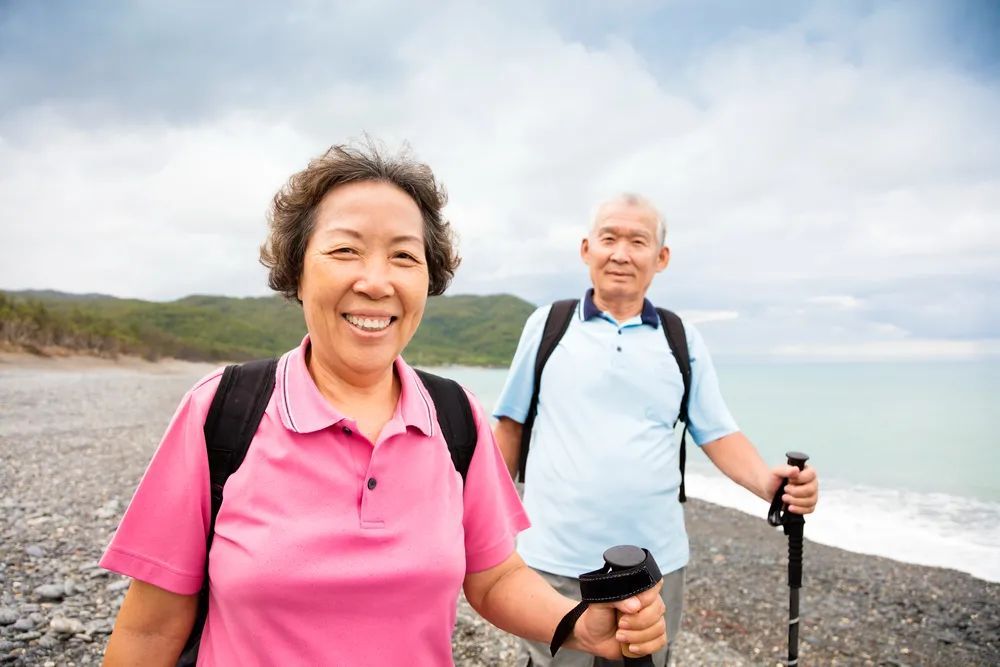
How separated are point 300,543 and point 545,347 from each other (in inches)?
96.8

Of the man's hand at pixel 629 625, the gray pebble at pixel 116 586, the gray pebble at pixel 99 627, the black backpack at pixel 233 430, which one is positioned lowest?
the gray pebble at pixel 116 586

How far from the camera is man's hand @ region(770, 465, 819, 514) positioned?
3398 millimetres

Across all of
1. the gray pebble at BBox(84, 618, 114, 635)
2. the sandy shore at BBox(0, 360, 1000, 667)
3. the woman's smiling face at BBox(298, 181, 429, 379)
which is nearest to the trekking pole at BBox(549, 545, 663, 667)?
the woman's smiling face at BBox(298, 181, 429, 379)

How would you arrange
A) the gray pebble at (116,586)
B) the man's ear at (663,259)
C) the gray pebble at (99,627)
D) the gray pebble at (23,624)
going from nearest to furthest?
the man's ear at (663,259) → the gray pebble at (23,624) → the gray pebble at (99,627) → the gray pebble at (116,586)

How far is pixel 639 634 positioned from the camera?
5.86 feet

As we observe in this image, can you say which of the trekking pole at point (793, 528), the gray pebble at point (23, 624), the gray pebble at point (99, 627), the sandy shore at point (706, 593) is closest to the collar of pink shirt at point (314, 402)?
the trekking pole at point (793, 528)

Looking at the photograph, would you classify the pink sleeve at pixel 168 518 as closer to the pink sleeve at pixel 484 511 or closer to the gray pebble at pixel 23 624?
the pink sleeve at pixel 484 511

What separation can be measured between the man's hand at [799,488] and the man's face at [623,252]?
54.9 inches

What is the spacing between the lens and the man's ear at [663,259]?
4.18 m

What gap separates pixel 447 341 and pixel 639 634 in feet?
504

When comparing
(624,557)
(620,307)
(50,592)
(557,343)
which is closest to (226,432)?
(624,557)

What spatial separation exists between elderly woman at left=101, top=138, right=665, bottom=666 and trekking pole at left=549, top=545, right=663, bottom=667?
5 centimetres

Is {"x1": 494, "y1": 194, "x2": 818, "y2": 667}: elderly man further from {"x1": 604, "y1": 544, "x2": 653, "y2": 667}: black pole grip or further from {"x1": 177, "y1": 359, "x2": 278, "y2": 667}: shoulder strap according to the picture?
{"x1": 177, "y1": 359, "x2": 278, "y2": 667}: shoulder strap

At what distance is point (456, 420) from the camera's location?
7.14 ft
